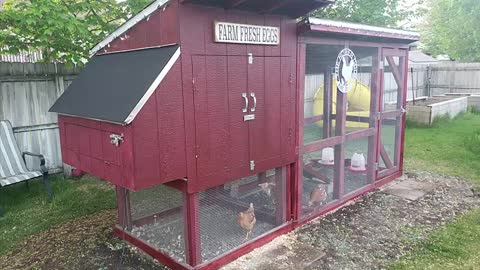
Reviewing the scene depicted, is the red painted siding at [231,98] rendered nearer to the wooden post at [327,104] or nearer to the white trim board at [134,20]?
the white trim board at [134,20]

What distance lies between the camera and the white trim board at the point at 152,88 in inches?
92.9

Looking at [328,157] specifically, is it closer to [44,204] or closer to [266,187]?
[266,187]

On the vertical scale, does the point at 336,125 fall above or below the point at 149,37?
below

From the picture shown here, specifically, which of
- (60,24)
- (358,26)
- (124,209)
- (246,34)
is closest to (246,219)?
(124,209)

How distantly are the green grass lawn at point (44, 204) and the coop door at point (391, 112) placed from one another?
366 centimetres

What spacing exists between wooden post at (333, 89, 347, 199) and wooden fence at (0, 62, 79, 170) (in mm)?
4053

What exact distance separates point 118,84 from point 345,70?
8.05ft

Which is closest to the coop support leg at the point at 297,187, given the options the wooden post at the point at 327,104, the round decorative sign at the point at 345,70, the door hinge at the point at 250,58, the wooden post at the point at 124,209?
the wooden post at the point at 327,104

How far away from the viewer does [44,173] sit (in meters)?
4.62

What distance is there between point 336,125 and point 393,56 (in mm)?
1508

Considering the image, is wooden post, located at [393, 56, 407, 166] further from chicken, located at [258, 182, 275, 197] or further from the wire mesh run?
chicken, located at [258, 182, 275, 197]

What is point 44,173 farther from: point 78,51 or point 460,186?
point 460,186

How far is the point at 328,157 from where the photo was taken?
4.49 meters

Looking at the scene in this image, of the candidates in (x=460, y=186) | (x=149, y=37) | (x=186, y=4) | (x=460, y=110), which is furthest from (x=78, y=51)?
(x=460, y=110)
